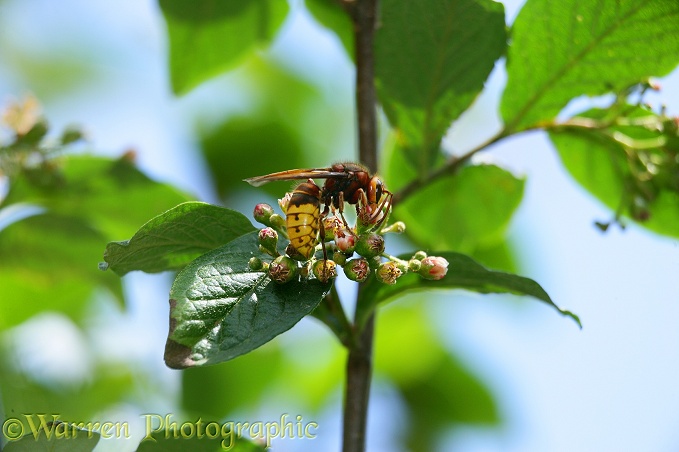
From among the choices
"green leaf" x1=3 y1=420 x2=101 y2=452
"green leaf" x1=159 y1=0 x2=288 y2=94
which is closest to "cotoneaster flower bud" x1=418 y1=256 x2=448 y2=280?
"green leaf" x1=3 y1=420 x2=101 y2=452

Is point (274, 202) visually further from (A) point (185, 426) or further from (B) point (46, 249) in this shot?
(A) point (185, 426)

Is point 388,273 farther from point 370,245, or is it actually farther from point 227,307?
point 227,307

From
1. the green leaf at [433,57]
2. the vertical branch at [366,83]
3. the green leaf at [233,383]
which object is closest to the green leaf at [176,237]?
the vertical branch at [366,83]

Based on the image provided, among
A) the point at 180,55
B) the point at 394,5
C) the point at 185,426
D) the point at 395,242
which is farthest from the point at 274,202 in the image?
the point at 185,426

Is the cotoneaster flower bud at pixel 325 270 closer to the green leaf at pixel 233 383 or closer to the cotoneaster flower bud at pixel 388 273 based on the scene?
the cotoneaster flower bud at pixel 388 273

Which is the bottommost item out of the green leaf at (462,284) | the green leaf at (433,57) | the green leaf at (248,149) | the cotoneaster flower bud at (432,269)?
the green leaf at (248,149)

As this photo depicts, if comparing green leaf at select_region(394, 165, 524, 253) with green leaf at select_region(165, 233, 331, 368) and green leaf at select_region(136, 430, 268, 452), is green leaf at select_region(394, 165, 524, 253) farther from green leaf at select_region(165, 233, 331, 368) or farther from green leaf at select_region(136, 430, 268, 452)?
green leaf at select_region(165, 233, 331, 368)
